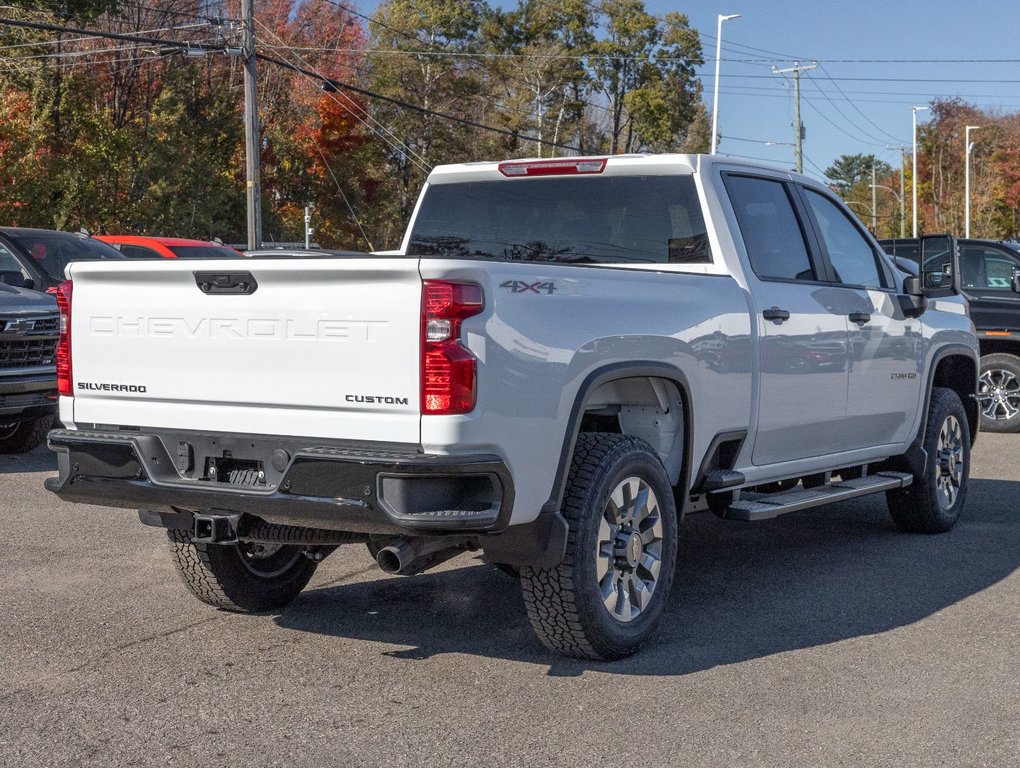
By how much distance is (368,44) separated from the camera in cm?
5591

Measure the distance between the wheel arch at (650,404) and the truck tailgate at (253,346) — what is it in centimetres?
99

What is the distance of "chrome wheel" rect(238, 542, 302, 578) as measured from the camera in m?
5.91

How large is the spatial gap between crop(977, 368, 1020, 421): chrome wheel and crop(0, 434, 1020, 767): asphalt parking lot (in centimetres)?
697

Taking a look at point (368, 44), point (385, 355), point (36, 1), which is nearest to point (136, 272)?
point (385, 355)

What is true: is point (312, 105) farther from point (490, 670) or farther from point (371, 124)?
point (490, 670)

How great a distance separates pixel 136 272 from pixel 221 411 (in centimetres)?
69

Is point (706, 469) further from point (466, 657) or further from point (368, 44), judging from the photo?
point (368, 44)

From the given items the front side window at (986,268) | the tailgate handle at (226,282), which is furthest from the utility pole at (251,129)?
the tailgate handle at (226,282)

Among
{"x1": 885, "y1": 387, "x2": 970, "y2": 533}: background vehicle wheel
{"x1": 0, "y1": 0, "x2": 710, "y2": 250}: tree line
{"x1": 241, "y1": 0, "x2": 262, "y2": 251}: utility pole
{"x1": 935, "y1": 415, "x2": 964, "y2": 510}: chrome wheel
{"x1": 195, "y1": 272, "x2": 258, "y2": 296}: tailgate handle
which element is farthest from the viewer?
{"x1": 0, "y1": 0, "x2": 710, "y2": 250}: tree line

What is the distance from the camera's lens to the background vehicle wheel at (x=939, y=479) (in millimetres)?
8133

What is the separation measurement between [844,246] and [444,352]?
3.70 m

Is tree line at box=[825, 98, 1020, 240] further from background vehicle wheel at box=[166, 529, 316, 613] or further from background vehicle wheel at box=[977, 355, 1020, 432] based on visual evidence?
background vehicle wheel at box=[166, 529, 316, 613]

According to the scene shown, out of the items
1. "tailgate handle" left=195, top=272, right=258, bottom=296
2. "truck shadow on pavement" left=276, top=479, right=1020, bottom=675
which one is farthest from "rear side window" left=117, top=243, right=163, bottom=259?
"tailgate handle" left=195, top=272, right=258, bottom=296

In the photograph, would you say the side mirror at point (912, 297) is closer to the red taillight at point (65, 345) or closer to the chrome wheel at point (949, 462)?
the chrome wheel at point (949, 462)
